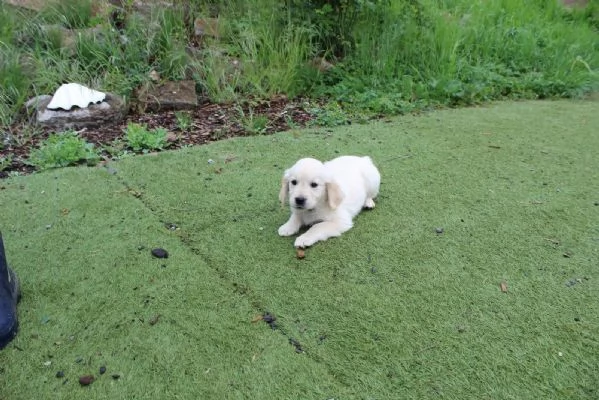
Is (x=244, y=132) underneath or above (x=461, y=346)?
underneath

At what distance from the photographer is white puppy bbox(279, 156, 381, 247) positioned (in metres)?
2.85

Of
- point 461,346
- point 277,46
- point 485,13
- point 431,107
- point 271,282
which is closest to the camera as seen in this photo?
point 461,346

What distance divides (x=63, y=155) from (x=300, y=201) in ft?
8.35

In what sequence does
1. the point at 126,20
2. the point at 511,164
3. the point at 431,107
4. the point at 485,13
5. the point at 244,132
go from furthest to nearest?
the point at 485,13, the point at 126,20, the point at 431,107, the point at 244,132, the point at 511,164

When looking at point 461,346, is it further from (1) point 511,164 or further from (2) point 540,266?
(1) point 511,164

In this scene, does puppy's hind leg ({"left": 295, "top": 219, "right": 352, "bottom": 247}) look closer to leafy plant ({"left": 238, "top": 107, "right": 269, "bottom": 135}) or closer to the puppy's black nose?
the puppy's black nose

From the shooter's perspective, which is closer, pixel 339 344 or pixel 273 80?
pixel 339 344

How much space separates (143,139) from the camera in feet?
15.1

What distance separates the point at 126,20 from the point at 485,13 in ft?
17.9

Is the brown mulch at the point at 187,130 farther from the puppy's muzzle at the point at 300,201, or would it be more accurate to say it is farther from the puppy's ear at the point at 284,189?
the puppy's muzzle at the point at 300,201

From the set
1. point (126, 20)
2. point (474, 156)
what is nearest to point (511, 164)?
point (474, 156)

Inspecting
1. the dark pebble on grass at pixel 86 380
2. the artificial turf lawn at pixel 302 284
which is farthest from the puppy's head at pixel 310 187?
the dark pebble on grass at pixel 86 380

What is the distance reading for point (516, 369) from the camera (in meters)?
2.03

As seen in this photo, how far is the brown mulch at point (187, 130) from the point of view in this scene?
4.57 metres
